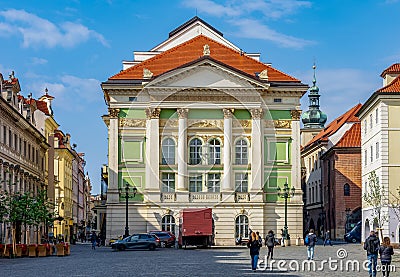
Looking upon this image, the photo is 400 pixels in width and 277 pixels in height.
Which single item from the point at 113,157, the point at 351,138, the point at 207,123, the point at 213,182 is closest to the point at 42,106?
the point at 113,157

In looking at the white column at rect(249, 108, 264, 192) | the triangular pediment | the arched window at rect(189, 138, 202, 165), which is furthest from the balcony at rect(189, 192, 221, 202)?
the triangular pediment

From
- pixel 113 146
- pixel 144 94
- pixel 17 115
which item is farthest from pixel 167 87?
Answer: pixel 17 115

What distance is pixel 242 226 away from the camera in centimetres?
7588

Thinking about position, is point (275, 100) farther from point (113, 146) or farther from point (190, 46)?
point (113, 146)

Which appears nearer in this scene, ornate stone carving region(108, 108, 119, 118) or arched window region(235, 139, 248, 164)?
ornate stone carving region(108, 108, 119, 118)

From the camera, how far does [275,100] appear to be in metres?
77.5

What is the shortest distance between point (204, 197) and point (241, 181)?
148 inches

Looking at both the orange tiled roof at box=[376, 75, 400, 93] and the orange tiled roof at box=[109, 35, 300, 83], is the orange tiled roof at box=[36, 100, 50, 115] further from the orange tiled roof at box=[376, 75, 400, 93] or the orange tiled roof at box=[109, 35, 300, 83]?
the orange tiled roof at box=[376, 75, 400, 93]

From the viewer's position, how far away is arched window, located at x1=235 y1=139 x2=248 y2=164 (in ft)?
252

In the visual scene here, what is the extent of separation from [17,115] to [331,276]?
40.1 metres

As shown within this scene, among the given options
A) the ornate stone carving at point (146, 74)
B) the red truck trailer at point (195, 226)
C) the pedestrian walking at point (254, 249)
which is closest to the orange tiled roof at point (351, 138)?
the ornate stone carving at point (146, 74)

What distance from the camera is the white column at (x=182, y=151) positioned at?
75812mm

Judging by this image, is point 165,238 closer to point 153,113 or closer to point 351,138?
point 153,113

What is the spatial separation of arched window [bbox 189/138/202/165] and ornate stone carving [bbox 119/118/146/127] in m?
4.80
